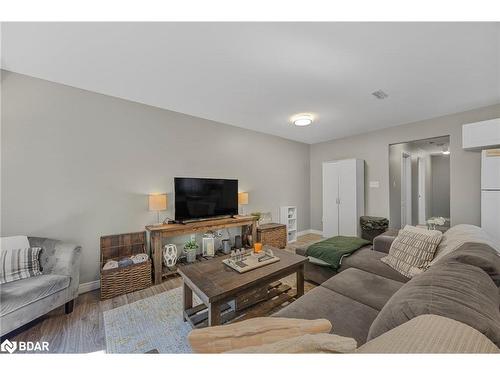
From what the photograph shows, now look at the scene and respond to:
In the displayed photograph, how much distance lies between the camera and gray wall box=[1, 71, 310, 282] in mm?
2078

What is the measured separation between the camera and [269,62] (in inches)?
74.4

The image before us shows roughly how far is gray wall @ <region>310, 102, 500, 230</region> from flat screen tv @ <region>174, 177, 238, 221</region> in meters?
2.80

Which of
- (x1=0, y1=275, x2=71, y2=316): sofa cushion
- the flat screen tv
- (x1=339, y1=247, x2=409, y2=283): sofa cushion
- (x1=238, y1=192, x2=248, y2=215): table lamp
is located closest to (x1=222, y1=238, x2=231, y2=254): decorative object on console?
the flat screen tv

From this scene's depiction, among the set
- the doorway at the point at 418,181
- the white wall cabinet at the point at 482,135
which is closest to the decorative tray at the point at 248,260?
the white wall cabinet at the point at 482,135

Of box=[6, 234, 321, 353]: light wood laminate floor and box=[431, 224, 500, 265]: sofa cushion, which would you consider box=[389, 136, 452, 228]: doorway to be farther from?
box=[6, 234, 321, 353]: light wood laminate floor

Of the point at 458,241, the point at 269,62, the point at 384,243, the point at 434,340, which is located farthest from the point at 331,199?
the point at 434,340

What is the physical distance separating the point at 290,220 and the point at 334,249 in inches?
99.8

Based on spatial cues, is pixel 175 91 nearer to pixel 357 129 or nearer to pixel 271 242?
pixel 271 242

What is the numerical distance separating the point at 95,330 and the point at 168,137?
97.8 inches

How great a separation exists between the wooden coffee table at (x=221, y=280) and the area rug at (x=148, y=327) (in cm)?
15

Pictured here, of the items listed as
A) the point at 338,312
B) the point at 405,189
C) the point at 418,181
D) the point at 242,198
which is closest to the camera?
the point at 338,312

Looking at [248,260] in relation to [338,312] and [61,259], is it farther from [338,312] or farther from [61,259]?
[61,259]

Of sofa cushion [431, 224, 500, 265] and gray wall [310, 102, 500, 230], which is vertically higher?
gray wall [310, 102, 500, 230]
